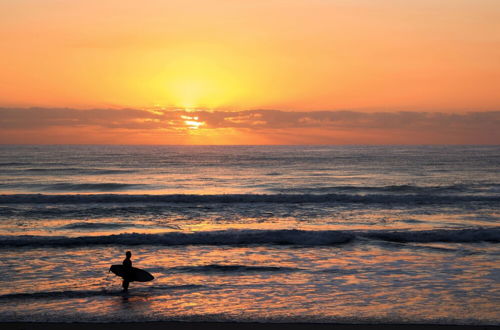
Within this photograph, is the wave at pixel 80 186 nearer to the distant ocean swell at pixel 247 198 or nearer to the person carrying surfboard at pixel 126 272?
the distant ocean swell at pixel 247 198

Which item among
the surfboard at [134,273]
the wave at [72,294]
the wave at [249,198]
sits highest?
the surfboard at [134,273]

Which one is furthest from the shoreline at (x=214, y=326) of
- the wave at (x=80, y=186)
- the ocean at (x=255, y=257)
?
the wave at (x=80, y=186)

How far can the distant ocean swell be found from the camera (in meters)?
35.0

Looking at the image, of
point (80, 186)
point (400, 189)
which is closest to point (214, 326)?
point (400, 189)

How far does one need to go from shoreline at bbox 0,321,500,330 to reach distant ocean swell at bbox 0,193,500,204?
24.7 meters

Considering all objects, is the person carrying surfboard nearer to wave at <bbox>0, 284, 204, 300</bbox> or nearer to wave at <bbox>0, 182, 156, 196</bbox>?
wave at <bbox>0, 284, 204, 300</bbox>

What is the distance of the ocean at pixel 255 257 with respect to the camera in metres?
11.6

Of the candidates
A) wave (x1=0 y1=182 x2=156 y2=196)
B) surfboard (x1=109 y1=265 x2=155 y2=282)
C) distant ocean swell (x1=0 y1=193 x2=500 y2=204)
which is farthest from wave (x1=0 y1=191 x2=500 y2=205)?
surfboard (x1=109 y1=265 x2=155 y2=282)

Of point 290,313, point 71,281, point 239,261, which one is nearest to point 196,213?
point 239,261

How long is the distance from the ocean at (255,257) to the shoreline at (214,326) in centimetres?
29

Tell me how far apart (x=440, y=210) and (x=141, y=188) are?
1035 inches

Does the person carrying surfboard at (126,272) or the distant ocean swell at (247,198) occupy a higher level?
the person carrying surfboard at (126,272)

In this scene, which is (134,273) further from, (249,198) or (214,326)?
(249,198)

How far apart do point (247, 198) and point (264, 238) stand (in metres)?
14.9
